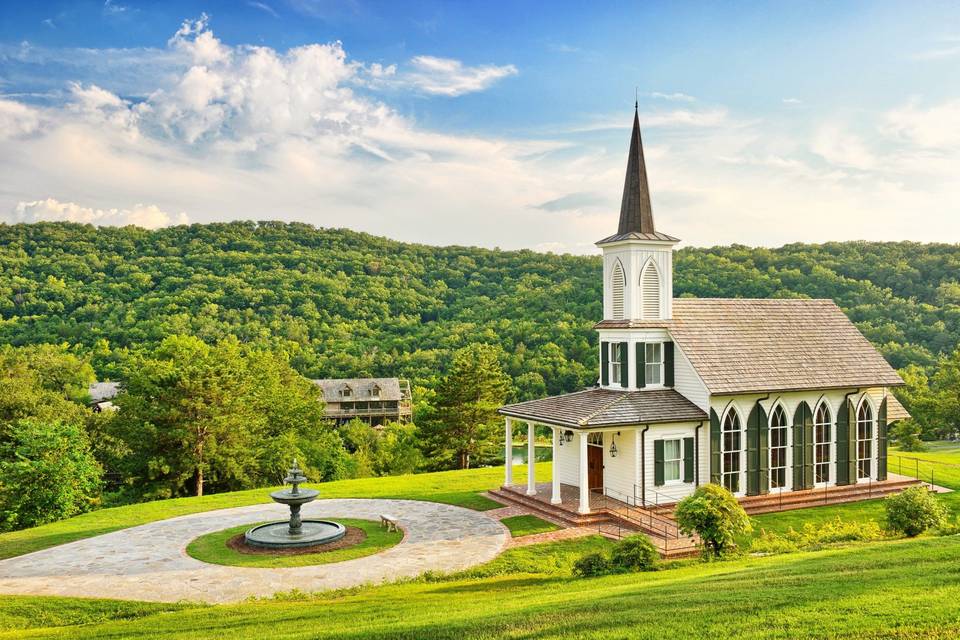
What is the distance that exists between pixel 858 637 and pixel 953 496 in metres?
20.0

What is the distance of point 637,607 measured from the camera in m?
9.88

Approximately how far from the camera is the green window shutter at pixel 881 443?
2525 centimetres

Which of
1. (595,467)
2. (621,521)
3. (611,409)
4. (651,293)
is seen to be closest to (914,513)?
(621,521)

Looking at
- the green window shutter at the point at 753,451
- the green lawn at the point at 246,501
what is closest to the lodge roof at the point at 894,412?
the green window shutter at the point at 753,451

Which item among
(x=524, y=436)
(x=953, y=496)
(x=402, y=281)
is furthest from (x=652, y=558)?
(x=402, y=281)

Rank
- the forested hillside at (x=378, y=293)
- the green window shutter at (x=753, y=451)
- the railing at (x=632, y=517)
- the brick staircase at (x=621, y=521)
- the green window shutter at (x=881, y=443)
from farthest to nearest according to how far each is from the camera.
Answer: the forested hillside at (x=378, y=293), the green window shutter at (x=881, y=443), the green window shutter at (x=753, y=451), the railing at (x=632, y=517), the brick staircase at (x=621, y=521)

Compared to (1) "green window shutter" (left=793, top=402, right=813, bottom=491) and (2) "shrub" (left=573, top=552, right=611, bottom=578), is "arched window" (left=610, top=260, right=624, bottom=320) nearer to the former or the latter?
(1) "green window shutter" (left=793, top=402, right=813, bottom=491)

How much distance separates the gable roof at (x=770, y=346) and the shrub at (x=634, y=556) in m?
8.58

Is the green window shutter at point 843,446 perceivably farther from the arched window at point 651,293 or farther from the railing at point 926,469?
the arched window at point 651,293

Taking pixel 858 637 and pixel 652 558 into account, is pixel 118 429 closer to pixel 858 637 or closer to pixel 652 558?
pixel 652 558

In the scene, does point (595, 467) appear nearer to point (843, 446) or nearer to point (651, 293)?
point (651, 293)

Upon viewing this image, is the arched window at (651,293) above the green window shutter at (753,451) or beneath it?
above

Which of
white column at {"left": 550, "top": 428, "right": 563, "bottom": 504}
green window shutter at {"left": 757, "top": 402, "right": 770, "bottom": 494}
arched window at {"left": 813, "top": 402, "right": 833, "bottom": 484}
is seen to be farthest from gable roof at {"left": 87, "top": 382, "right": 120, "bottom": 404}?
arched window at {"left": 813, "top": 402, "right": 833, "bottom": 484}

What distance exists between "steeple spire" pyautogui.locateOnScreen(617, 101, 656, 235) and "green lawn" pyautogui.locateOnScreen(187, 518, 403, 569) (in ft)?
41.9
